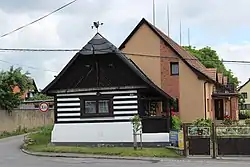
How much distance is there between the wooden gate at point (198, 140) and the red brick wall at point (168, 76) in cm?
1316

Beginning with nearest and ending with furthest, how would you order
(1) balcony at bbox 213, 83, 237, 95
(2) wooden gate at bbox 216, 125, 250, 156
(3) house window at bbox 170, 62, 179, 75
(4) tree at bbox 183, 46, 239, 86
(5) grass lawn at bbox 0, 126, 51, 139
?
(2) wooden gate at bbox 216, 125, 250, 156 → (3) house window at bbox 170, 62, 179, 75 → (5) grass lawn at bbox 0, 126, 51, 139 → (1) balcony at bbox 213, 83, 237, 95 → (4) tree at bbox 183, 46, 239, 86

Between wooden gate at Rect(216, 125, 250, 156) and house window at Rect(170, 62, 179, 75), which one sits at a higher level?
house window at Rect(170, 62, 179, 75)

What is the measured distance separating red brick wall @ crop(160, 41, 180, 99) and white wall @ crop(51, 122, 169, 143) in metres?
9.48

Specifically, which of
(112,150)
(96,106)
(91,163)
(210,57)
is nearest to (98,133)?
(96,106)

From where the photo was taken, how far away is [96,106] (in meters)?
30.9

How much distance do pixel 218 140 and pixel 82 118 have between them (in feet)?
29.6

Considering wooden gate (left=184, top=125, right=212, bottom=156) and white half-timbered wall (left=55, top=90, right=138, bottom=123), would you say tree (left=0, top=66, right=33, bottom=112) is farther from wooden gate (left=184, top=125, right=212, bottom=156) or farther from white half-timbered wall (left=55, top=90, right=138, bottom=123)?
wooden gate (left=184, top=125, right=212, bottom=156)

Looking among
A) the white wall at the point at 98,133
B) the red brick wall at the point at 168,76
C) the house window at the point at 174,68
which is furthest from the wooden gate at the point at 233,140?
the house window at the point at 174,68

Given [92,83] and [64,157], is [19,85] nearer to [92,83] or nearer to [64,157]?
[92,83]

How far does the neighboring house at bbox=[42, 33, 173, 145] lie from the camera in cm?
3012

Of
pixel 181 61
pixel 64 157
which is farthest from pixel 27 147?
pixel 181 61

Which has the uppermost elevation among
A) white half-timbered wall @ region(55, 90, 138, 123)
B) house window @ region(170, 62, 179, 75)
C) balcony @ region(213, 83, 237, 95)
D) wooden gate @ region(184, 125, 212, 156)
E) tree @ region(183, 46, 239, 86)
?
tree @ region(183, 46, 239, 86)

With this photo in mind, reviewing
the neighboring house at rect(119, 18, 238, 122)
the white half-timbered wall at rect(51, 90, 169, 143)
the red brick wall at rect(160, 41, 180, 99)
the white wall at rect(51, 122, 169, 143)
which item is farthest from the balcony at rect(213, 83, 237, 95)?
the white wall at rect(51, 122, 169, 143)

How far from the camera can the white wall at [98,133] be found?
1176 inches
